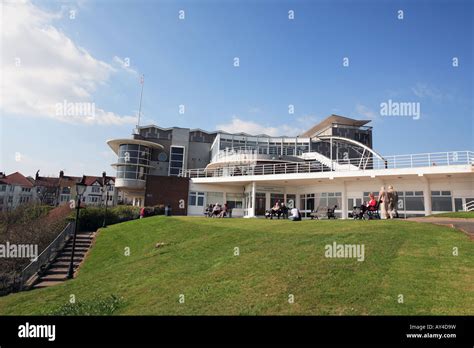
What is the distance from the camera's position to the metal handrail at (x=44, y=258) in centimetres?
1334

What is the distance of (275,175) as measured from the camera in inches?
1139

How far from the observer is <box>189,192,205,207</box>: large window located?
34.7 m

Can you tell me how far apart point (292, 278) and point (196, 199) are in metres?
28.1

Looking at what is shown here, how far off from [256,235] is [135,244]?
7.51 metres

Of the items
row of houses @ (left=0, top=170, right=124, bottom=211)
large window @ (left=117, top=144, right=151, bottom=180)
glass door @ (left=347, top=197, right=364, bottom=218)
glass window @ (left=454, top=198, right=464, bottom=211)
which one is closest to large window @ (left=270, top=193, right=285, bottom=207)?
glass door @ (left=347, top=197, right=364, bottom=218)

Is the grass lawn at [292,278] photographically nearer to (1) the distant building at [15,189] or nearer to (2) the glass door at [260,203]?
(2) the glass door at [260,203]

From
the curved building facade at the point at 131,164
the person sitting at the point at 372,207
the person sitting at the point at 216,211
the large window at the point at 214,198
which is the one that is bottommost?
the person sitting at the point at 216,211

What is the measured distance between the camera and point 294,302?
239 inches

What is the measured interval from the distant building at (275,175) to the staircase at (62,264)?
47.1 ft

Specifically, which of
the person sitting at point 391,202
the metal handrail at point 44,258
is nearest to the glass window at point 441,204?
the person sitting at point 391,202

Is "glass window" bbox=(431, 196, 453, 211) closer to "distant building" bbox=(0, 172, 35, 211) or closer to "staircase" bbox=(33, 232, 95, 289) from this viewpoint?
"staircase" bbox=(33, 232, 95, 289)

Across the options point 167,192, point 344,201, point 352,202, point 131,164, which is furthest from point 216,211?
point 131,164

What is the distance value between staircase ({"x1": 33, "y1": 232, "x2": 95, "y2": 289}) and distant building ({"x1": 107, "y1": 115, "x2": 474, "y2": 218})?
1435 cm
